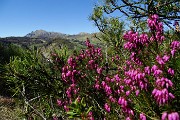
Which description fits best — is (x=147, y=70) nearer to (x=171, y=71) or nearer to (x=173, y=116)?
(x=171, y=71)

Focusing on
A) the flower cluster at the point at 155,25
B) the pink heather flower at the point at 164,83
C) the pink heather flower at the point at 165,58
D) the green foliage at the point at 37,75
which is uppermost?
the flower cluster at the point at 155,25

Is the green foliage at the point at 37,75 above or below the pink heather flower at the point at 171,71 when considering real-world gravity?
below

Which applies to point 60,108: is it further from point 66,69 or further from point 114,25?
point 114,25

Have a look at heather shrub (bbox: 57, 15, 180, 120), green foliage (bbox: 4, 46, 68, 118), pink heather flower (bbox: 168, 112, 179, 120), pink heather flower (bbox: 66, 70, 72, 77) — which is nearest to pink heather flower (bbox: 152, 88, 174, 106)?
heather shrub (bbox: 57, 15, 180, 120)

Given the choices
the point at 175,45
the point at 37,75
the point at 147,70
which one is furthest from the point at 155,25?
the point at 37,75

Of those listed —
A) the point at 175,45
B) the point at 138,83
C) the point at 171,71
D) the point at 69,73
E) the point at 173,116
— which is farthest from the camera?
the point at 69,73

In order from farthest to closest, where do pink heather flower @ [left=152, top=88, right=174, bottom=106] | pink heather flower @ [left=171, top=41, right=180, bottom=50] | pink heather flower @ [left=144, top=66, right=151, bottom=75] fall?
pink heather flower @ [left=171, top=41, right=180, bottom=50]
pink heather flower @ [left=144, top=66, right=151, bottom=75]
pink heather flower @ [left=152, top=88, right=174, bottom=106]

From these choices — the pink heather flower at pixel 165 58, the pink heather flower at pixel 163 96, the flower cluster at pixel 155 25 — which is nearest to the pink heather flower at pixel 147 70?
the pink heather flower at pixel 165 58

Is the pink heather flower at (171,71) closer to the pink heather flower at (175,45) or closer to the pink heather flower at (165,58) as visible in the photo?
the pink heather flower at (165,58)

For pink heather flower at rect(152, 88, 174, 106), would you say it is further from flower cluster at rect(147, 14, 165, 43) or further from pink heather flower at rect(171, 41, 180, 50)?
flower cluster at rect(147, 14, 165, 43)

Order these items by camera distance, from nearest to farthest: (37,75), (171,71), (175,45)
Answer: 1. (171,71)
2. (175,45)
3. (37,75)

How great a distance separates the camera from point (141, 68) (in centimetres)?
400

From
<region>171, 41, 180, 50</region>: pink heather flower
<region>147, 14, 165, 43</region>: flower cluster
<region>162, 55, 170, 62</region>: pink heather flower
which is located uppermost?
<region>147, 14, 165, 43</region>: flower cluster

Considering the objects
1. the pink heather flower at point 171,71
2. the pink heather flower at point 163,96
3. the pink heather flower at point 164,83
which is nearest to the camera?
the pink heather flower at point 163,96
